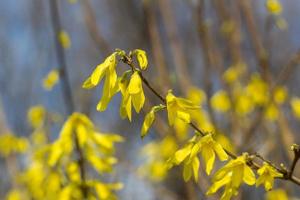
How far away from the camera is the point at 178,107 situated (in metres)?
1.36

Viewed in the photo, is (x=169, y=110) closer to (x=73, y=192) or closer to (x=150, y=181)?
(x=73, y=192)

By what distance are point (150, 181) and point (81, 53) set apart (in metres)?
6.41

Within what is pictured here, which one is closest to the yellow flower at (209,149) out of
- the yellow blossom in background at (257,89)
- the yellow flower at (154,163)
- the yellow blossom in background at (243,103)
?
the yellow blossom in background at (257,89)

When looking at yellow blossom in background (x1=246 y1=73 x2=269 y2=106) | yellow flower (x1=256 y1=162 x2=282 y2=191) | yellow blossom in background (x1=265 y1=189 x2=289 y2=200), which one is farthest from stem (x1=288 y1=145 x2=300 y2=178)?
yellow blossom in background (x1=246 y1=73 x2=269 y2=106)

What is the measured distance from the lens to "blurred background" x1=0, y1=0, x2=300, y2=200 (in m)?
3.02

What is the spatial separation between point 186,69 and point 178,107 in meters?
2.06

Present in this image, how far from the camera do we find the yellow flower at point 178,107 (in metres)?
1.34

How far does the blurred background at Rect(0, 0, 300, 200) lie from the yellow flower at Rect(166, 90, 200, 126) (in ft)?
Result: 3.82

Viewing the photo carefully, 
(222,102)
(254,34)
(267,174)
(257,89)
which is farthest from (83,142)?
(222,102)

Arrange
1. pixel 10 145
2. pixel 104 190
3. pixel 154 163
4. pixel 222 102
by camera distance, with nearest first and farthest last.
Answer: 1. pixel 104 190
2. pixel 10 145
3. pixel 222 102
4. pixel 154 163

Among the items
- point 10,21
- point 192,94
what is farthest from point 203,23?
point 10,21

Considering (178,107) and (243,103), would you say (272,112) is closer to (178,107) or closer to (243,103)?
(243,103)

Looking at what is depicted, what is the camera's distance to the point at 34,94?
6230 mm

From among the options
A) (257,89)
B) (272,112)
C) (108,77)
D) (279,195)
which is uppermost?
(108,77)
